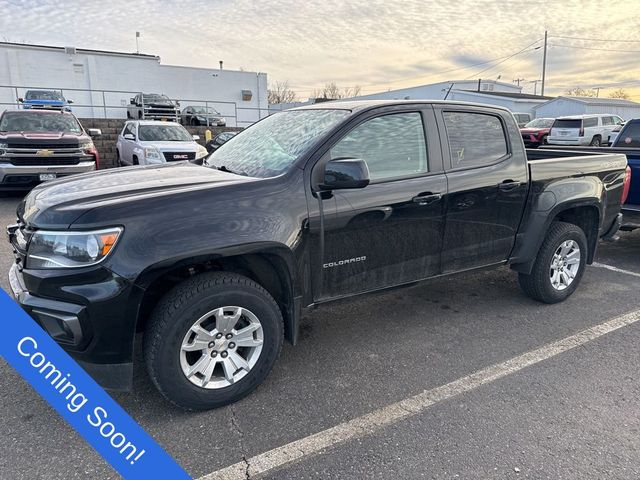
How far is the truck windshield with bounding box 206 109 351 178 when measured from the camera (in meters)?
3.21

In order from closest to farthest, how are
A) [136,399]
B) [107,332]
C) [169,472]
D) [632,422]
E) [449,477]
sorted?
[169,472]
[449,477]
[107,332]
[632,422]
[136,399]

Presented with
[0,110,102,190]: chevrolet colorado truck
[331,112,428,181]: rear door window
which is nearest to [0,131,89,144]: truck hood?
[0,110,102,190]: chevrolet colorado truck

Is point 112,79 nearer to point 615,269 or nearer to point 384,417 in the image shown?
point 615,269

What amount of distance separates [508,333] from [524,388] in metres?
0.90

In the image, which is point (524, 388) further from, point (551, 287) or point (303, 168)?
point (303, 168)

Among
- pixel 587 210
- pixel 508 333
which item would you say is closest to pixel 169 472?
pixel 508 333

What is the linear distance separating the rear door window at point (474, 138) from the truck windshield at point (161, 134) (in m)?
9.75

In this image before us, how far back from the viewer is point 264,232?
9.19ft

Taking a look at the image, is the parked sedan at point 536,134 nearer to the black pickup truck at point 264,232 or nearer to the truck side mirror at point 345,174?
the black pickup truck at point 264,232

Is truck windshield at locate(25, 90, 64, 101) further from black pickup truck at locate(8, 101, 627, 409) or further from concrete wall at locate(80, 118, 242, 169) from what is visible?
black pickup truck at locate(8, 101, 627, 409)

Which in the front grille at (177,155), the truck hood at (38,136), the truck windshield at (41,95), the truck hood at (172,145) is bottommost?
the front grille at (177,155)

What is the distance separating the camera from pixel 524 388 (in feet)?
10.3

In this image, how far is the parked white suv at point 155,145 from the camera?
11039 mm

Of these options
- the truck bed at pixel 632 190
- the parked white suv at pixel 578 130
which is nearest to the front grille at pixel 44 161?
the truck bed at pixel 632 190
